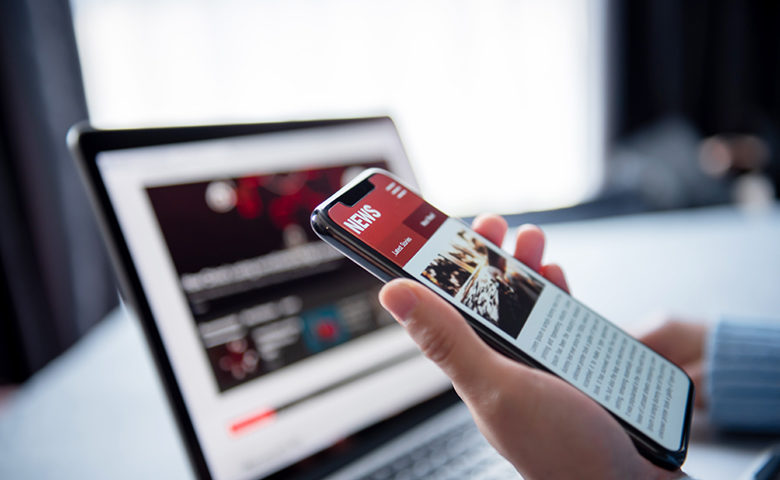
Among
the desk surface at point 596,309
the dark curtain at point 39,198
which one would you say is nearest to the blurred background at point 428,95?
the dark curtain at point 39,198

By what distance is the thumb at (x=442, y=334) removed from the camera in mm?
262

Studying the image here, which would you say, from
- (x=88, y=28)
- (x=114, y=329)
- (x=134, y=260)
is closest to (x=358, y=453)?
(x=134, y=260)

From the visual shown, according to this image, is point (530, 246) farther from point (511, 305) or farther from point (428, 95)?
point (428, 95)

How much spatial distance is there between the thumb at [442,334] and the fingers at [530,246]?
0.15 metres

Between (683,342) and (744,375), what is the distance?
67 millimetres

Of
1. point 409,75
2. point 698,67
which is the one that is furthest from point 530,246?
point 698,67

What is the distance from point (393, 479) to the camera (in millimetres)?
402

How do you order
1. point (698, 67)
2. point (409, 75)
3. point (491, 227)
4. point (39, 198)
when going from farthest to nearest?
1. point (698, 67)
2. point (409, 75)
3. point (39, 198)
4. point (491, 227)

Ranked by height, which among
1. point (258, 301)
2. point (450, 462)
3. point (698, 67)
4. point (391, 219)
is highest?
point (391, 219)

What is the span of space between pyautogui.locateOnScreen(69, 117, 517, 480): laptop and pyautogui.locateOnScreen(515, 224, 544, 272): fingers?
162 millimetres

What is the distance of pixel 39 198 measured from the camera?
3.52ft

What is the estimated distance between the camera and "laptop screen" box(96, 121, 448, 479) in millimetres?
406

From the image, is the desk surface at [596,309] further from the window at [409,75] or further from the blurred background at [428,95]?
the window at [409,75]

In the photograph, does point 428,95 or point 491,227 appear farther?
point 428,95
